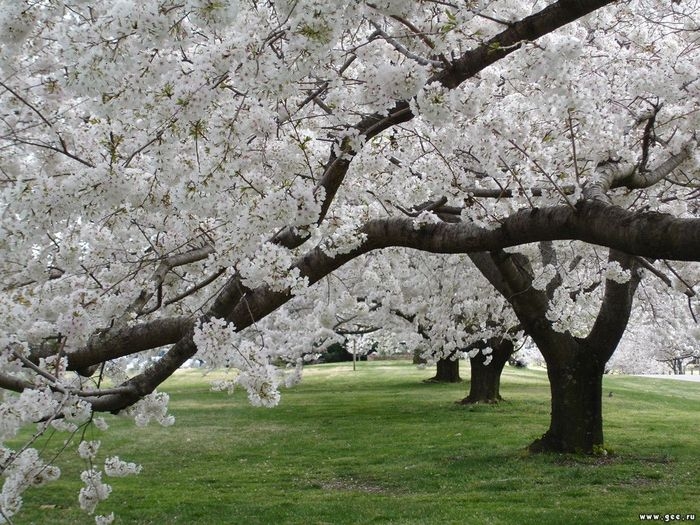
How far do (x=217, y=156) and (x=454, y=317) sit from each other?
1272 centimetres

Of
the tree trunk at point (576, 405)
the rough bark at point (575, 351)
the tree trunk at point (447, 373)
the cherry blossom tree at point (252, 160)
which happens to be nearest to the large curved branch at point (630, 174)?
the cherry blossom tree at point (252, 160)

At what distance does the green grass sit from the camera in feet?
24.7

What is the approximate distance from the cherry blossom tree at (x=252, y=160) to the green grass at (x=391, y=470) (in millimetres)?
3170

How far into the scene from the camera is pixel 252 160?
4.11 m

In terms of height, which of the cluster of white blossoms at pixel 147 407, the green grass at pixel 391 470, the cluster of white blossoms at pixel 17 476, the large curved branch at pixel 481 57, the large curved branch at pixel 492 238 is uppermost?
the large curved branch at pixel 481 57

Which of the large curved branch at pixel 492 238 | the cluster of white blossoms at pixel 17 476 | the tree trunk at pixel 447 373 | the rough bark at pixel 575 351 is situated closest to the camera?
the large curved branch at pixel 492 238

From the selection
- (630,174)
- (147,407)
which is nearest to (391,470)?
(147,407)

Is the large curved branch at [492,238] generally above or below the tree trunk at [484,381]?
above

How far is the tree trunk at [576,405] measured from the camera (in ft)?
31.5

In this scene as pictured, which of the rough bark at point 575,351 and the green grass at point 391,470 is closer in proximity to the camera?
the green grass at point 391,470

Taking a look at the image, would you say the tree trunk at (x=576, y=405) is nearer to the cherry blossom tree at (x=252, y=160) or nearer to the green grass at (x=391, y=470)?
the green grass at (x=391, y=470)

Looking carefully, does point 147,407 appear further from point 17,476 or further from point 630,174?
point 630,174

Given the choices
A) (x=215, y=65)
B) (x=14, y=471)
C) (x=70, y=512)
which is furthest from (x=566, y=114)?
(x=70, y=512)

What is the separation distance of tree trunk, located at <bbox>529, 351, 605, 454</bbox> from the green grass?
0.94ft
